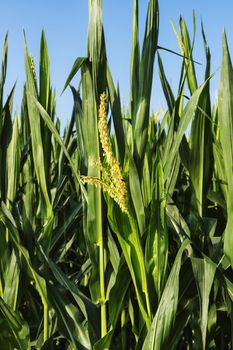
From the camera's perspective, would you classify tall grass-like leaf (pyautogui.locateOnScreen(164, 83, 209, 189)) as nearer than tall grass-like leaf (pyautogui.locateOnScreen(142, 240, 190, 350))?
No

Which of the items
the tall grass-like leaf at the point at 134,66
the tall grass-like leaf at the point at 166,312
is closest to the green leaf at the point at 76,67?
the tall grass-like leaf at the point at 134,66

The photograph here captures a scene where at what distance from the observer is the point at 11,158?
1.80 m

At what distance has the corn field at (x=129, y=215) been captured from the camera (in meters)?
1.33

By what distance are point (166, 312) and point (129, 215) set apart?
0.25 metres

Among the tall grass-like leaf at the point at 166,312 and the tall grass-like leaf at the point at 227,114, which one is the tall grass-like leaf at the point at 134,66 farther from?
the tall grass-like leaf at the point at 166,312

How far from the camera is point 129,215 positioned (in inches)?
52.2

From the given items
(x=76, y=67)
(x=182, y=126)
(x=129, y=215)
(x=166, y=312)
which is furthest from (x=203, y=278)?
(x=76, y=67)

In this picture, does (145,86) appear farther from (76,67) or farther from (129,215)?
(129,215)

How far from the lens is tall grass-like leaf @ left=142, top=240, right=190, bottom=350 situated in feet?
4.27

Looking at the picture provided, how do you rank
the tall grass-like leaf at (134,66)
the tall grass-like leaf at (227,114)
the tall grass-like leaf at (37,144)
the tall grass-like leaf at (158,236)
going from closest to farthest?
the tall grass-like leaf at (227,114) < the tall grass-like leaf at (158,236) < the tall grass-like leaf at (134,66) < the tall grass-like leaf at (37,144)

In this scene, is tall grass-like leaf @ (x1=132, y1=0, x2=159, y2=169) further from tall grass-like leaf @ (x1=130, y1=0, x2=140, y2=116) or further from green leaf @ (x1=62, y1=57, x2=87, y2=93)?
green leaf @ (x1=62, y1=57, x2=87, y2=93)

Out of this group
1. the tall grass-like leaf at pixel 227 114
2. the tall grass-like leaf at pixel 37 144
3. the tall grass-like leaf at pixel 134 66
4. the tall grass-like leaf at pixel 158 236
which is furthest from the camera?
the tall grass-like leaf at pixel 37 144

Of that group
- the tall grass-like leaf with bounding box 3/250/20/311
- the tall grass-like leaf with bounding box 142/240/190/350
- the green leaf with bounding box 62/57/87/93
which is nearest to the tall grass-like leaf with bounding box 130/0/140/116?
the green leaf with bounding box 62/57/87/93

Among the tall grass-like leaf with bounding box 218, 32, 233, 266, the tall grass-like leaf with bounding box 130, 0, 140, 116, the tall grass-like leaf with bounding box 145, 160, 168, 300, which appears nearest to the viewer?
the tall grass-like leaf with bounding box 218, 32, 233, 266
